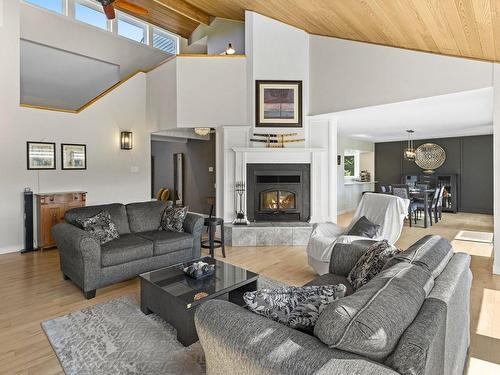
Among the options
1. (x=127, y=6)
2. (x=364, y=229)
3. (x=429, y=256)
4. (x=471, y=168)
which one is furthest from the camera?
(x=471, y=168)

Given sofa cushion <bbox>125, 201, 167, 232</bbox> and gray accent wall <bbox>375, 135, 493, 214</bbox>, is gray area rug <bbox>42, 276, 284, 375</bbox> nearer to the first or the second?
sofa cushion <bbox>125, 201, 167, 232</bbox>

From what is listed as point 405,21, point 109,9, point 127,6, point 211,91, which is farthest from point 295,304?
point 211,91

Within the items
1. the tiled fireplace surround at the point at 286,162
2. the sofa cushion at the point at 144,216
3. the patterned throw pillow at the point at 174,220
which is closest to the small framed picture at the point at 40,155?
the sofa cushion at the point at 144,216

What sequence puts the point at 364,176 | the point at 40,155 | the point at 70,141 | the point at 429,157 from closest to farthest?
1. the point at 40,155
2. the point at 70,141
3. the point at 429,157
4. the point at 364,176

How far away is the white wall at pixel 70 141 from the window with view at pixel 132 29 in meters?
1.81

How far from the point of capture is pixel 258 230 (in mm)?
5113

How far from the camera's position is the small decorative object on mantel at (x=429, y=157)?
352 inches

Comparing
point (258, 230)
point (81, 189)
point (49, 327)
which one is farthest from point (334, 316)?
point (81, 189)

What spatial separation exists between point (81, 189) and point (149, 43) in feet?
14.7

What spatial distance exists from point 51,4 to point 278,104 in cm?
530

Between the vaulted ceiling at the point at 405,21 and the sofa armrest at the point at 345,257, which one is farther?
the vaulted ceiling at the point at 405,21

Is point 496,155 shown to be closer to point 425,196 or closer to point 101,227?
point 425,196

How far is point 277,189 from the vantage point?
A: 5555 millimetres

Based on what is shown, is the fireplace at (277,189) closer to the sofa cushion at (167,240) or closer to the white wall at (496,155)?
the sofa cushion at (167,240)
